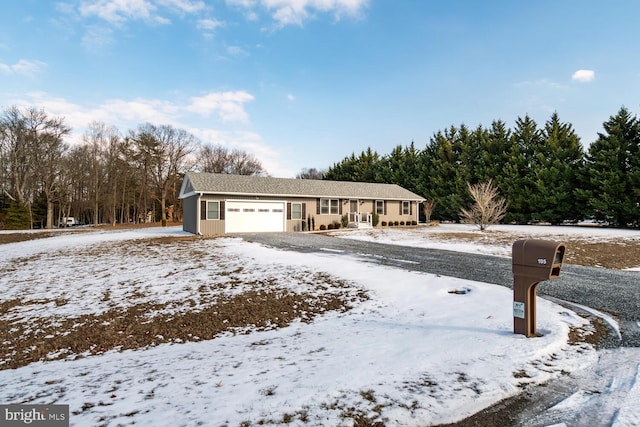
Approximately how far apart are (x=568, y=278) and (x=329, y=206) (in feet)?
55.9

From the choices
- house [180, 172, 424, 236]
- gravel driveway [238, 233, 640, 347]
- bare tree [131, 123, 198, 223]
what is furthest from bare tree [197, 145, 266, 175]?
gravel driveway [238, 233, 640, 347]

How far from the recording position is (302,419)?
2258 millimetres

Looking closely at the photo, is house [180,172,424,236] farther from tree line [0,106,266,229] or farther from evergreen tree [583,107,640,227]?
tree line [0,106,266,229]

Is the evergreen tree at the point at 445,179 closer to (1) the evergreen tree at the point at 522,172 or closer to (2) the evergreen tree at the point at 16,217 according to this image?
(1) the evergreen tree at the point at 522,172

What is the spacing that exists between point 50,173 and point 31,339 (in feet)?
115

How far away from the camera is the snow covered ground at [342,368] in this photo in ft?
7.91

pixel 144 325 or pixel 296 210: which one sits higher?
pixel 296 210

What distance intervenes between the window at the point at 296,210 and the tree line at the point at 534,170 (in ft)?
57.8

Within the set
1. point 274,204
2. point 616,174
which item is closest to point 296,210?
point 274,204

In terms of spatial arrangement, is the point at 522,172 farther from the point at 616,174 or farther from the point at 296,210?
the point at 296,210

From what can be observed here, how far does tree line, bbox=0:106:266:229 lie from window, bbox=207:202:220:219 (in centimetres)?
1594

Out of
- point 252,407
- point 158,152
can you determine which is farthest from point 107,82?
point 158,152

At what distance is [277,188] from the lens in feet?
Result: 72.3

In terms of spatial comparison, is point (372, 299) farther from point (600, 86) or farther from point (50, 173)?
point (50, 173)
